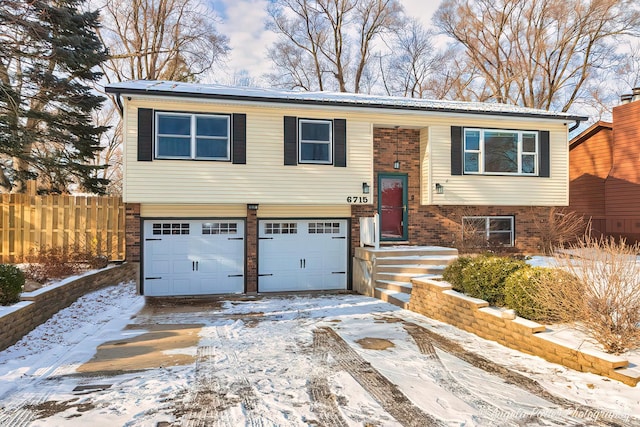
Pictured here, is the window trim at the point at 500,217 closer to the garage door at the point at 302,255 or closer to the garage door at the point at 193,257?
the garage door at the point at 302,255

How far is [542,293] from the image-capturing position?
5.93m

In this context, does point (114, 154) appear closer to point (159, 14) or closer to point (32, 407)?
point (159, 14)

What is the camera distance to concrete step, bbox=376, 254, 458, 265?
36.4 ft

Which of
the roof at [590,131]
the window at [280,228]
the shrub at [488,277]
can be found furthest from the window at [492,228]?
the roof at [590,131]

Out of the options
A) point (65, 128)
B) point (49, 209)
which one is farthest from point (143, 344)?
point (65, 128)

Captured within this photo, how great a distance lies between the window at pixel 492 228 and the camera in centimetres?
1319

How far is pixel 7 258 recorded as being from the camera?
1138 centimetres

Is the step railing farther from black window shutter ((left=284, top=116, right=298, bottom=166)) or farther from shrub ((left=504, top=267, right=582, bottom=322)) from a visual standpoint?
shrub ((left=504, top=267, right=582, bottom=322))

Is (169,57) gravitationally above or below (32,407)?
above

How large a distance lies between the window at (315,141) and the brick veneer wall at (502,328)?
15.8 feet

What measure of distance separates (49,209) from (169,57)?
15132mm

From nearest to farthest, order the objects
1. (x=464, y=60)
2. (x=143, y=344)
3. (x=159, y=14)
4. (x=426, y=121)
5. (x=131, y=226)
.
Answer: (x=143, y=344) → (x=131, y=226) → (x=426, y=121) → (x=159, y=14) → (x=464, y=60)

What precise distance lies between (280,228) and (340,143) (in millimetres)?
3103

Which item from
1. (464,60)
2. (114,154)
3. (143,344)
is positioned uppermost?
(464,60)
